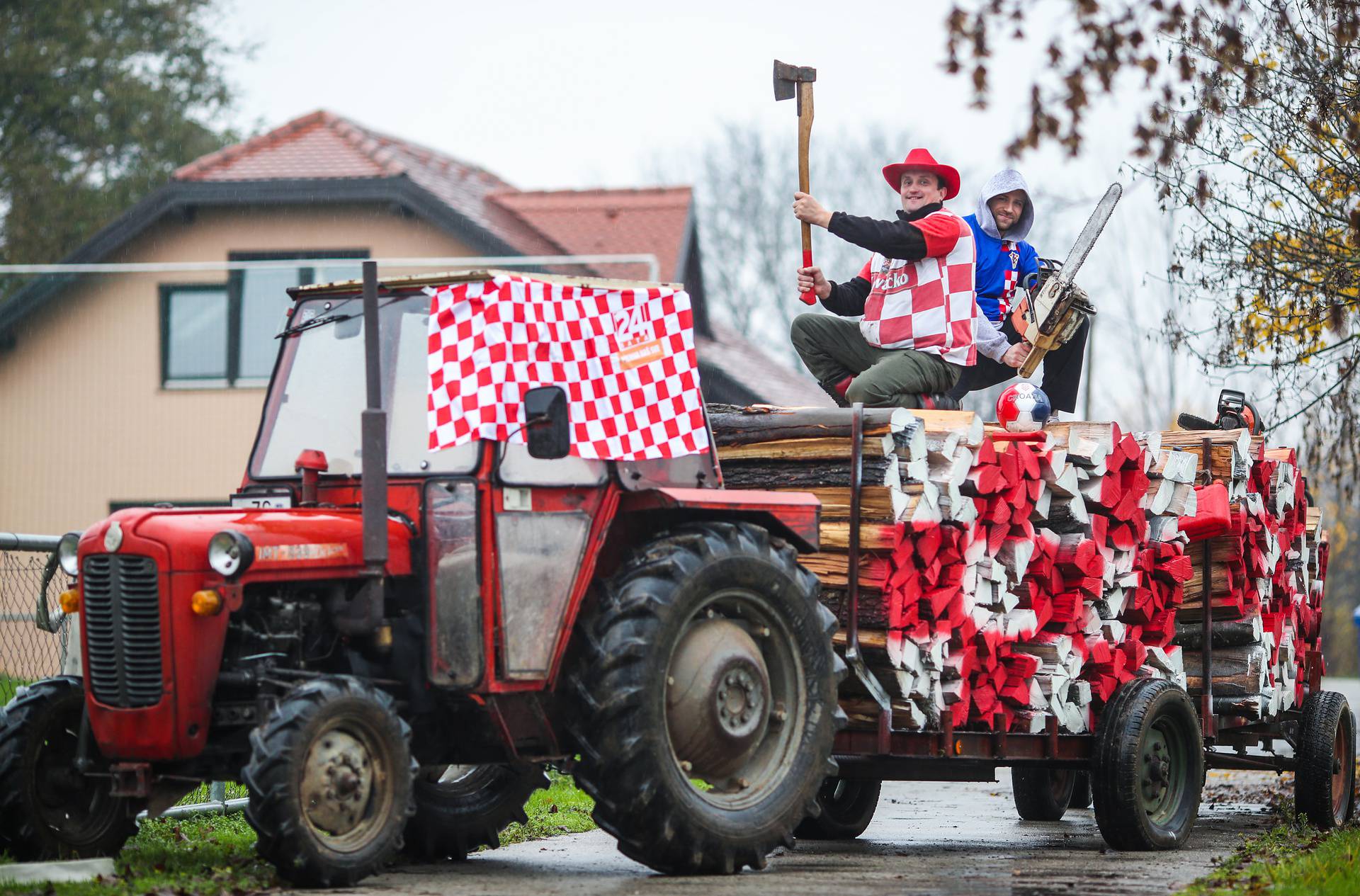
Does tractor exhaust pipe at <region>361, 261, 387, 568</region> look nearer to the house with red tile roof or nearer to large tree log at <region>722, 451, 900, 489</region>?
large tree log at <region>722, 451, 900, 489</region>

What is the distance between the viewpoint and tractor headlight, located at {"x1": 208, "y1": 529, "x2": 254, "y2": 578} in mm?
6859

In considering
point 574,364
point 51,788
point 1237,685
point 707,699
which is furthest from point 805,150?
point 51,788

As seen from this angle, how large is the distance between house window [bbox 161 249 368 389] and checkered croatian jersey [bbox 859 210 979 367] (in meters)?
16.8

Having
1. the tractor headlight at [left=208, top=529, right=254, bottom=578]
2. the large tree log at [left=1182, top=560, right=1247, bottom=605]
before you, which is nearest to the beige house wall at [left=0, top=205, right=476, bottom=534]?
the large tree log at [left=1182, top=560, right=1247, bottom=605]

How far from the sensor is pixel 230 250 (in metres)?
27.4

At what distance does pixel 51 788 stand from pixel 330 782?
1.28 meters

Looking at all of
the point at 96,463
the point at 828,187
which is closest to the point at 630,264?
the point at 96,463

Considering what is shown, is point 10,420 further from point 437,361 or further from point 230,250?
point 437,361

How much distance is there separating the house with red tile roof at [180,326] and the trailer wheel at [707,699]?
1856 cm

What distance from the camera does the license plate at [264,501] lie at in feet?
25.3

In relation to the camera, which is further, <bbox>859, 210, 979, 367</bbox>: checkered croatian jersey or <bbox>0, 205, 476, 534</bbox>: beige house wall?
<bbox>0, 205, 476, 534</bbox>: beige house wall

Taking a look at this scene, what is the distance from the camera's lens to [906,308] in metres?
9.62

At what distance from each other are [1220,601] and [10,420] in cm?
2082

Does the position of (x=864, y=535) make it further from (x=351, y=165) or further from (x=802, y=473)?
(x=351, y=165)
